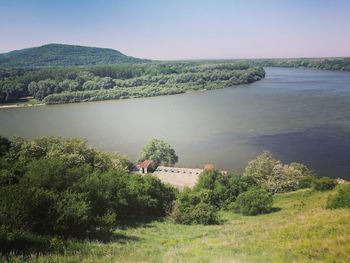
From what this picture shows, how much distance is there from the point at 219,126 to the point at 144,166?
20.1 meters

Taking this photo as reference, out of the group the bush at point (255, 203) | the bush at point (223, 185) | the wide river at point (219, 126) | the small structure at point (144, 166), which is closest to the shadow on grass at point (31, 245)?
the bush at point (255, 203)

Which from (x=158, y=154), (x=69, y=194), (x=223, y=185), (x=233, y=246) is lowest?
(x=158, y=154)

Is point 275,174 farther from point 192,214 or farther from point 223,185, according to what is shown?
point 192,214

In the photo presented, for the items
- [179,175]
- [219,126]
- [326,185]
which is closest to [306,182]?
[326,185]

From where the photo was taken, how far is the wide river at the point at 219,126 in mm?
35562

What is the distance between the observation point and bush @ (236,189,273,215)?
18.9 meters

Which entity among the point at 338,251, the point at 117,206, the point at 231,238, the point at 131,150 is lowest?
the point at 131,150

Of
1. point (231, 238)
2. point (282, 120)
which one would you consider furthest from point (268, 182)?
point (282, 120)

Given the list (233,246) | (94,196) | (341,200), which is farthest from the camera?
(94,196)

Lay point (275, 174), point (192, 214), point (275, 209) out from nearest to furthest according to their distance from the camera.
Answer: point (192, 214)
point (275, 209)
point (275, 174)

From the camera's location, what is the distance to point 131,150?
39.5 meters

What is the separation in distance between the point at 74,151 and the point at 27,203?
1573 cm

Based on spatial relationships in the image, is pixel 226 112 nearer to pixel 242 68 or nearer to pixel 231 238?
pixel 231 238

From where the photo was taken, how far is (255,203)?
18.8m
